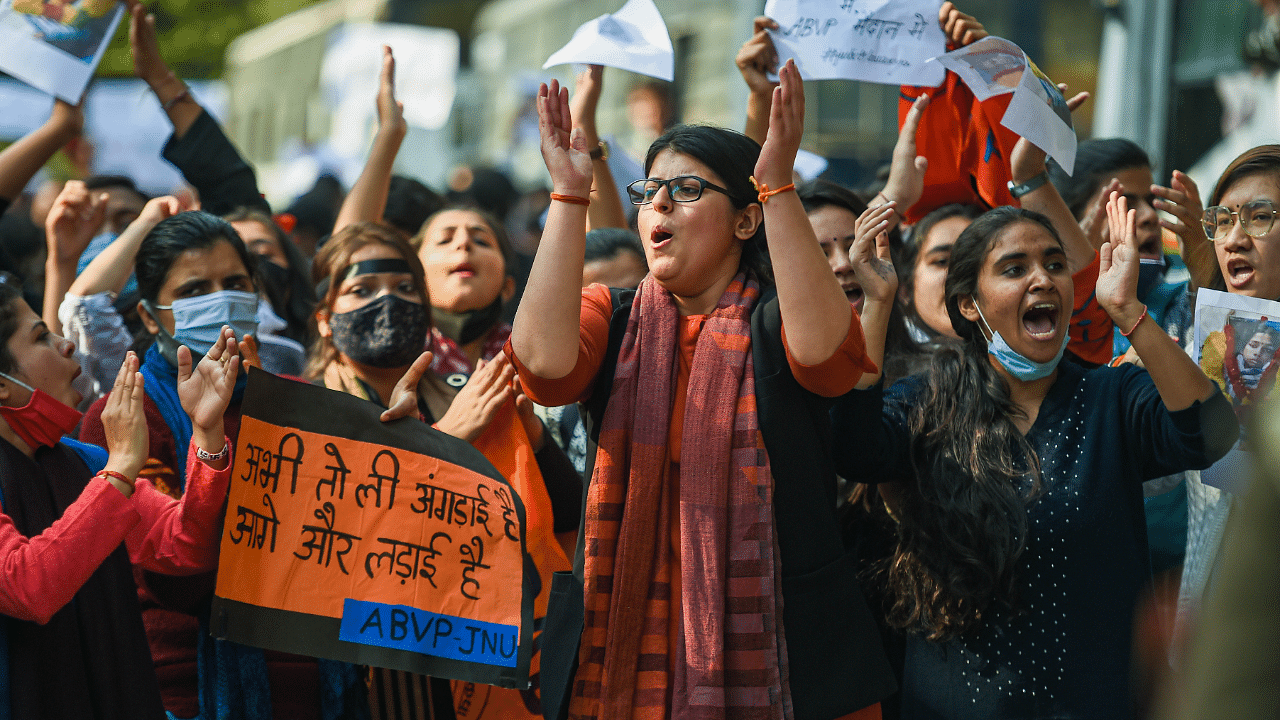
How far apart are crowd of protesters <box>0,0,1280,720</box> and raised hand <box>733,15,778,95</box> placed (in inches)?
17.1

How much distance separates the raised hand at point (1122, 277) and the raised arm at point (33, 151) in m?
3.64

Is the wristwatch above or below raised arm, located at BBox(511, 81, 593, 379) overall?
above

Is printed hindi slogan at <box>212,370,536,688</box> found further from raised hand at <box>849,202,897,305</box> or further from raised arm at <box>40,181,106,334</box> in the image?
raised arm at <box>40,181,106,334</box>

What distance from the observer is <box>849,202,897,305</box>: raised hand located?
307 centimetres

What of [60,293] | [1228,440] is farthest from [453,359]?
[1228,440]

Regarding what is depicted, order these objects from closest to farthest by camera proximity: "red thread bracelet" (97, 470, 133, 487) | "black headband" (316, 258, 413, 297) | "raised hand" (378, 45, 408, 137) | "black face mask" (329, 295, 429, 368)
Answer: "red thread bracelet" (97, 470, 133, 487), "black face mask" (329, 295, 429, 368), "black headband" (316, 258, 413, 297), "raised hand" (378, 45, 408, 137)

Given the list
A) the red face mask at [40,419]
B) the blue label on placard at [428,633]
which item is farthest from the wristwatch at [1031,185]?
the red face mask at [40,419]

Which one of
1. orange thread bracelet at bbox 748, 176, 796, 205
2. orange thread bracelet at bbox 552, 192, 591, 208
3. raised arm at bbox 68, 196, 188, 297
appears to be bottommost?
raised arm at bbox 68, 196, 188, 297

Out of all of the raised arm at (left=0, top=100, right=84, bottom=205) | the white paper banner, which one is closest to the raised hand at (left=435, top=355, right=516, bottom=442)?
the white paper banner

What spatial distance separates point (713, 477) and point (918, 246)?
195 centimetres

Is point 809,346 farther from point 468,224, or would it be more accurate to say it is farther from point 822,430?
point 468,224

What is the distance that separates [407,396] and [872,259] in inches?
48.6

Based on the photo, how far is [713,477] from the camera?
2.58m

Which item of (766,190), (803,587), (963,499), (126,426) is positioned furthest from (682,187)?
(126,426)
